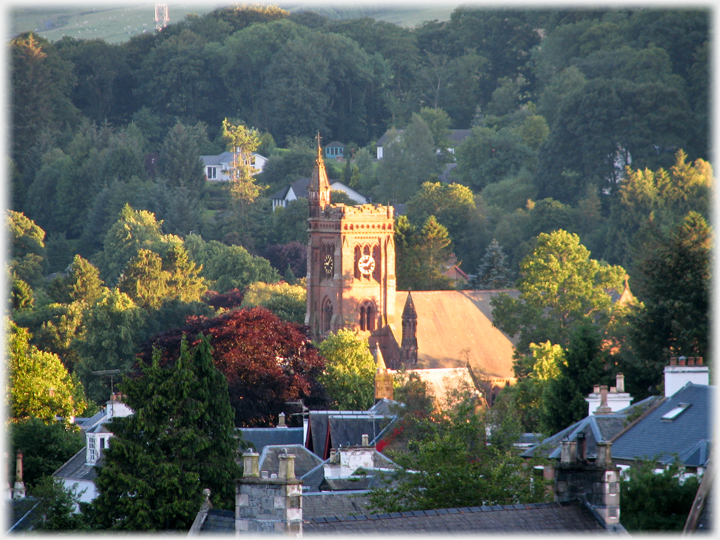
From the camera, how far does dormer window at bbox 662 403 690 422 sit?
118ft

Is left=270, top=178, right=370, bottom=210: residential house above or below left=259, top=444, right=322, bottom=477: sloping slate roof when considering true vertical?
above

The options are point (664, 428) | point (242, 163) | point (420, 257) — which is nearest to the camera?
point (664, 428)

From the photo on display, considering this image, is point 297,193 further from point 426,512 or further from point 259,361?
point 426,512

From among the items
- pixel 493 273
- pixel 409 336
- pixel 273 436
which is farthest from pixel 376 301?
pixel 273 436

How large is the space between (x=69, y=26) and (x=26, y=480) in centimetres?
13093

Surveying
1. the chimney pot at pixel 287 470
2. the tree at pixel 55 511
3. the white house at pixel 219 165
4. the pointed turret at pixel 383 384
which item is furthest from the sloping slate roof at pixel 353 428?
the white house at pixel 219 165

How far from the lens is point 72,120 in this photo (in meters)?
197

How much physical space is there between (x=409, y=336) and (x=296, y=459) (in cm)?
5843

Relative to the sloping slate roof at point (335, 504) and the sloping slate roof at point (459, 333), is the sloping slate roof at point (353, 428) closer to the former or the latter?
the sloping slate roof at point (335, 504)

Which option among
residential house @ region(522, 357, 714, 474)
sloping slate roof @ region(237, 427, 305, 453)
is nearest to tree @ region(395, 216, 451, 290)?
sloping slate roof @ region(237, 427, 305, 453)

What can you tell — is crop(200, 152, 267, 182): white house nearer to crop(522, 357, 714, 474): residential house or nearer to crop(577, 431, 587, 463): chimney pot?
crop(522, 357, 714, 474): residential house

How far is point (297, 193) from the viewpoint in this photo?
174500 mm

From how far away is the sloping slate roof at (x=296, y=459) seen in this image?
42000 millimetres

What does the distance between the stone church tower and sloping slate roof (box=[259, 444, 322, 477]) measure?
194ft
